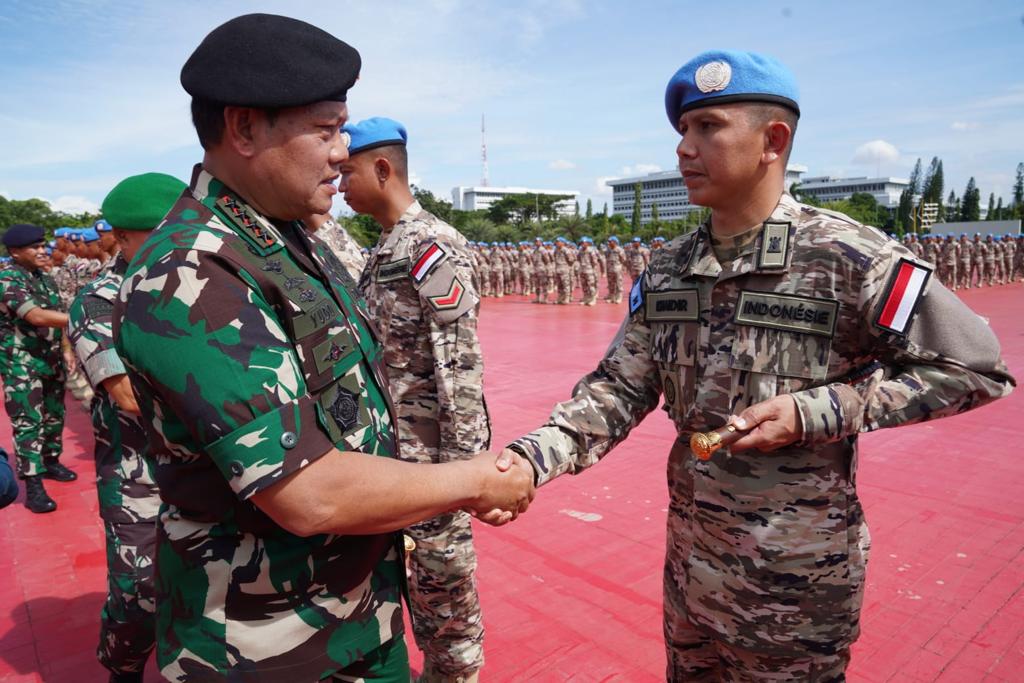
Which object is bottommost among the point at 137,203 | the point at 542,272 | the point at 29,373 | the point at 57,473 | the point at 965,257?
the point at 57,473

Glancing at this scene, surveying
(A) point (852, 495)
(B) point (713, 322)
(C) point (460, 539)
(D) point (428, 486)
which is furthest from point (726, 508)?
(C) point (460, 539)

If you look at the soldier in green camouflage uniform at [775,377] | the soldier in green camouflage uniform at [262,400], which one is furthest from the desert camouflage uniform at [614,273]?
the soldier in green camouflage uniform at [262,400]

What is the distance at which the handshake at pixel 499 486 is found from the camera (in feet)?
5.43

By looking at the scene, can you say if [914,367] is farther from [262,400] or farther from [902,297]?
[262,400]

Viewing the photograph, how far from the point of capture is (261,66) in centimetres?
135

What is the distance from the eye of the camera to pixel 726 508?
1814 mm

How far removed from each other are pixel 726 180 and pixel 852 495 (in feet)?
3.02

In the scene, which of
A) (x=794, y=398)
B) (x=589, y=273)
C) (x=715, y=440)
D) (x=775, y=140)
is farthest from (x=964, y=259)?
(x=715, y=440)

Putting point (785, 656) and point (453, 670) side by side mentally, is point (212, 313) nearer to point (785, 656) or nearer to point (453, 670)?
point (785, 656)

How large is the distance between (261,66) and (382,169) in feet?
5.61

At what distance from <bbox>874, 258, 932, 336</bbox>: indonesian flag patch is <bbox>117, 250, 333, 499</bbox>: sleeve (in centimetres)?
136

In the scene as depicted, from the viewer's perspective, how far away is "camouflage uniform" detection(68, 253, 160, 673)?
8.27ft

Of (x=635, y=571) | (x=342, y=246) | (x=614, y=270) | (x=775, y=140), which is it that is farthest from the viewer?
(x=614, y=270)

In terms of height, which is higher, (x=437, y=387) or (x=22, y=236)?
(x=22, y=236)
